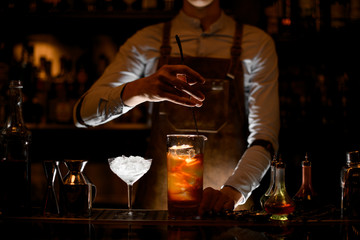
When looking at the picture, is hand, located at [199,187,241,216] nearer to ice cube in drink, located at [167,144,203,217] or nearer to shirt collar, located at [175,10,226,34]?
ice cube in drink, located at [167,144,203,217]

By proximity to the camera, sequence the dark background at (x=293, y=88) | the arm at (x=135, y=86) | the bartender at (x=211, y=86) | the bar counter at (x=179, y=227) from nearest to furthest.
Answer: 1. the bar counter at (x=179, y=227)
2. the arm at (x=135, y=86)
3. the bartender at (x=211, y=86)
4. the dark background at (x=293, y=88)

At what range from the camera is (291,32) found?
232 centimetres

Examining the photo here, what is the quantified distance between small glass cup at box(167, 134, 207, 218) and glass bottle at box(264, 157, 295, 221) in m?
0.19

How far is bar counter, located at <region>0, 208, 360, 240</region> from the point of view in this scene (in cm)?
90

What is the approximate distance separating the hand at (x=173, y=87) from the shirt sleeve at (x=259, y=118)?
13.8 inches

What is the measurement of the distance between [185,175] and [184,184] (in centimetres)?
2

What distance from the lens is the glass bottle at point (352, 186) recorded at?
1.09m

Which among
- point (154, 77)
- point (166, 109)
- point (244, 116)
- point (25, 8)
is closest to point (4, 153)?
point (154, 77)

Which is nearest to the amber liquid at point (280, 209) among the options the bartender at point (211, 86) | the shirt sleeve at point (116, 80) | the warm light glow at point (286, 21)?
the bartender at point (211, 86)

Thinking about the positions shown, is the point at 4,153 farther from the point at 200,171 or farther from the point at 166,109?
the point at 166,109

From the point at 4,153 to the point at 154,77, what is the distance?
0.47m

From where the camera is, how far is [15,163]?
3.63 feet

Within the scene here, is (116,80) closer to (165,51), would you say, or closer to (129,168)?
(165,51)

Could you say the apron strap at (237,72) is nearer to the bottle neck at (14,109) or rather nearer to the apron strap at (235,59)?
the apron strap at (235,59)
